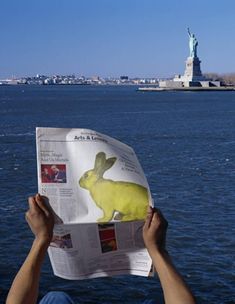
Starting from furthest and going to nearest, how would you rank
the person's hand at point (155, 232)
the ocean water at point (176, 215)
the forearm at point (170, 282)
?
the ocean water at point (176, 215)
the person's hand at point (155, 232)
the forearm at point (170, 282)

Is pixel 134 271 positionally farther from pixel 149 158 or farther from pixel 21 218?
pixel 149 158

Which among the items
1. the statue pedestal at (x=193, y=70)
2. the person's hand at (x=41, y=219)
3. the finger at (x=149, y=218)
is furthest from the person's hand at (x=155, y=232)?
the statue pedestal at (x=193, y=70)

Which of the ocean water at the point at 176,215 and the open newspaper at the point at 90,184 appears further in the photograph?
the ocean water at the point at 176,215

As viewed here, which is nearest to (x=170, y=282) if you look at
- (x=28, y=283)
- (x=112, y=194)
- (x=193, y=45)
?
(x=112, y=194)

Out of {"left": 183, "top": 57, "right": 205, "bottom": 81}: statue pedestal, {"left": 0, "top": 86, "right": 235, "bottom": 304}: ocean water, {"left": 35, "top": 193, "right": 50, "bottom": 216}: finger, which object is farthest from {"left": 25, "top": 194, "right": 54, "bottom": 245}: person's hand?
{"left": 183, "top": 57, "right": 205, "bottom": 81}: statue pedestal

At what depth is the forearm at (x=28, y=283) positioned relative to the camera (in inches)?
91.0

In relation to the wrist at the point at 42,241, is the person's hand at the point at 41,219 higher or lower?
higher

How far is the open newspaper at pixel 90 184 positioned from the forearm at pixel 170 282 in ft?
0.65

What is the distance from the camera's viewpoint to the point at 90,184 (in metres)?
2.50

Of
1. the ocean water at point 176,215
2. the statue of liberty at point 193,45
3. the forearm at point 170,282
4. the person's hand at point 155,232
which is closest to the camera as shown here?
the forearm at point 170,282

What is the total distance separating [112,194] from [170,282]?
0.44m

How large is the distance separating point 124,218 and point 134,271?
298 millimetres

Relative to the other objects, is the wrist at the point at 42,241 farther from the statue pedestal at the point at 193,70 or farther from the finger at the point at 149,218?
the statue pedestal at the point at 193,70

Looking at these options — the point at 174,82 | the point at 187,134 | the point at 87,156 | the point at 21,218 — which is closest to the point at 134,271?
the point at 87,156
